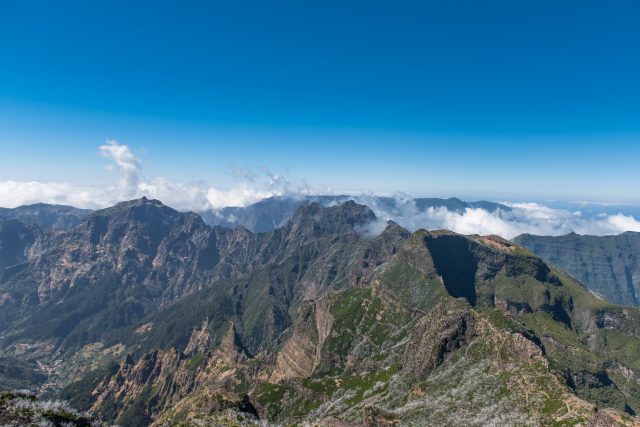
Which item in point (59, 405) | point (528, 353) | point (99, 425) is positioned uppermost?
point (59, 405)

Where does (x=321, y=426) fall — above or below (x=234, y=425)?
below

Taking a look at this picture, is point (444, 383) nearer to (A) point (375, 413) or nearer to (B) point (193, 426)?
(A) point (375, 413)

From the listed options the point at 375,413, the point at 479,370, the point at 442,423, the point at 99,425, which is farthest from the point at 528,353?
the point at 99,425

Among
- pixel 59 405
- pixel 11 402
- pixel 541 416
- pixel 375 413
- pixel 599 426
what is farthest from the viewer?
pixel 375 413

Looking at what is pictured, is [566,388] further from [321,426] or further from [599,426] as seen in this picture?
[321,426]

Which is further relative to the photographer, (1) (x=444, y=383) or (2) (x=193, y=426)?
(1) (x=444, y=383)

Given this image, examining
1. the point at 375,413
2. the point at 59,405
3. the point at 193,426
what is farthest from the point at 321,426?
the point at 59,405

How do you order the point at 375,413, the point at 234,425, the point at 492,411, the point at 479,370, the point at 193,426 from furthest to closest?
the point at 479,370
the point at 375,413
the point at 492,411
the point at 234,425
the point at 193,426

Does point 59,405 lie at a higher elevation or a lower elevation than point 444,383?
higher

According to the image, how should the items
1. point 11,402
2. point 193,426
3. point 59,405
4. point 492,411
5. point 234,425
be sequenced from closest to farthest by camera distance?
1. point 11,402
2. point 59,405
3. point 193,426
4. point 234,425
5. point 492,411
